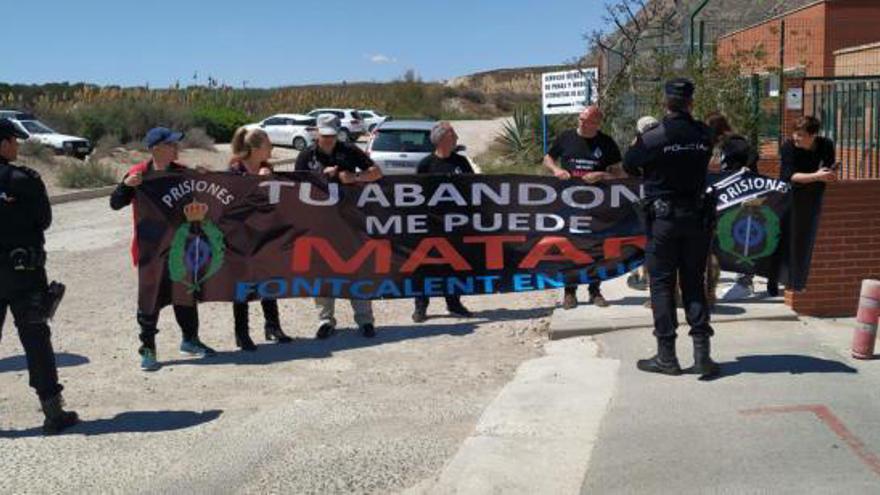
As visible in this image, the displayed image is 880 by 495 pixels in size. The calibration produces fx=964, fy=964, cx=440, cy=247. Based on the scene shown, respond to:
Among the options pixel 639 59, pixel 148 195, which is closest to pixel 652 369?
pixel 148 195

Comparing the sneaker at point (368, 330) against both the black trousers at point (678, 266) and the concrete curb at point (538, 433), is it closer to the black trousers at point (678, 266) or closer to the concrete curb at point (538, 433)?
the concrete curb at point (538, 433)

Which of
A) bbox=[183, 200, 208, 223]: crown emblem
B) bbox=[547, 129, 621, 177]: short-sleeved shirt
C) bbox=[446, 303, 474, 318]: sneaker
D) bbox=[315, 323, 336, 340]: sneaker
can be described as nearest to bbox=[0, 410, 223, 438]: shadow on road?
bbox=[183, 200, 208, 223]: crown emblem

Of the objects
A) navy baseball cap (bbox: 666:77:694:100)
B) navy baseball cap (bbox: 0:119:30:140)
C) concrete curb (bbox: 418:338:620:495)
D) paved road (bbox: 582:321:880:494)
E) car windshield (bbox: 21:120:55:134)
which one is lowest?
concrete curb (bbox: 418:338:620:495)

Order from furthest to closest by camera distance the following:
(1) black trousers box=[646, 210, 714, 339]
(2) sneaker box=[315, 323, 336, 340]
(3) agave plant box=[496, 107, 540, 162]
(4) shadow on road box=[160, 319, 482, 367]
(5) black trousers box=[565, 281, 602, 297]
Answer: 1. (3) agave plant box=[496, 107, 540, 162]
2. (5) black trousers box=[565, 281, 602, 297]
3. (2) sneaker box=[315, 323, 336, 340]
4. (4) shadow on road box=[160, 319, 482, 367]
5. (1) black trousers box=[646, 210, 714, 339]

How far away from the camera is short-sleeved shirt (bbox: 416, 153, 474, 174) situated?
8.91 m

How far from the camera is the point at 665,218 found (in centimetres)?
634

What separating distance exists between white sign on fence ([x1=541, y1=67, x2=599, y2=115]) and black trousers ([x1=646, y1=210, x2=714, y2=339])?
12696mm

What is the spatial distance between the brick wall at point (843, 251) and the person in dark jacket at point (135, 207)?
503 cm

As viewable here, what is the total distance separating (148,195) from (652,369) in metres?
4.24

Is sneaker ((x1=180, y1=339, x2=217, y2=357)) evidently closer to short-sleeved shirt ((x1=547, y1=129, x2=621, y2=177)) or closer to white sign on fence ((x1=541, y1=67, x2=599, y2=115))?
short-sleeved shirt ((x1=547, y1=129, x2=621, y2=177))

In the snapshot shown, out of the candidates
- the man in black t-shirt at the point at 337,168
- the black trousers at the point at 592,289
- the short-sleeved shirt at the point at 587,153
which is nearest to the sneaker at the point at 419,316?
the man in black t-shirt at the point at 337,168

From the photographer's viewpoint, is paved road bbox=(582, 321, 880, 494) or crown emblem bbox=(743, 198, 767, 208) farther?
crown emblem bbox=(743, 198, 767, 208)

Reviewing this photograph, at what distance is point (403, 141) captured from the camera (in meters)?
20.2

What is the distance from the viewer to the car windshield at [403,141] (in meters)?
20.0
